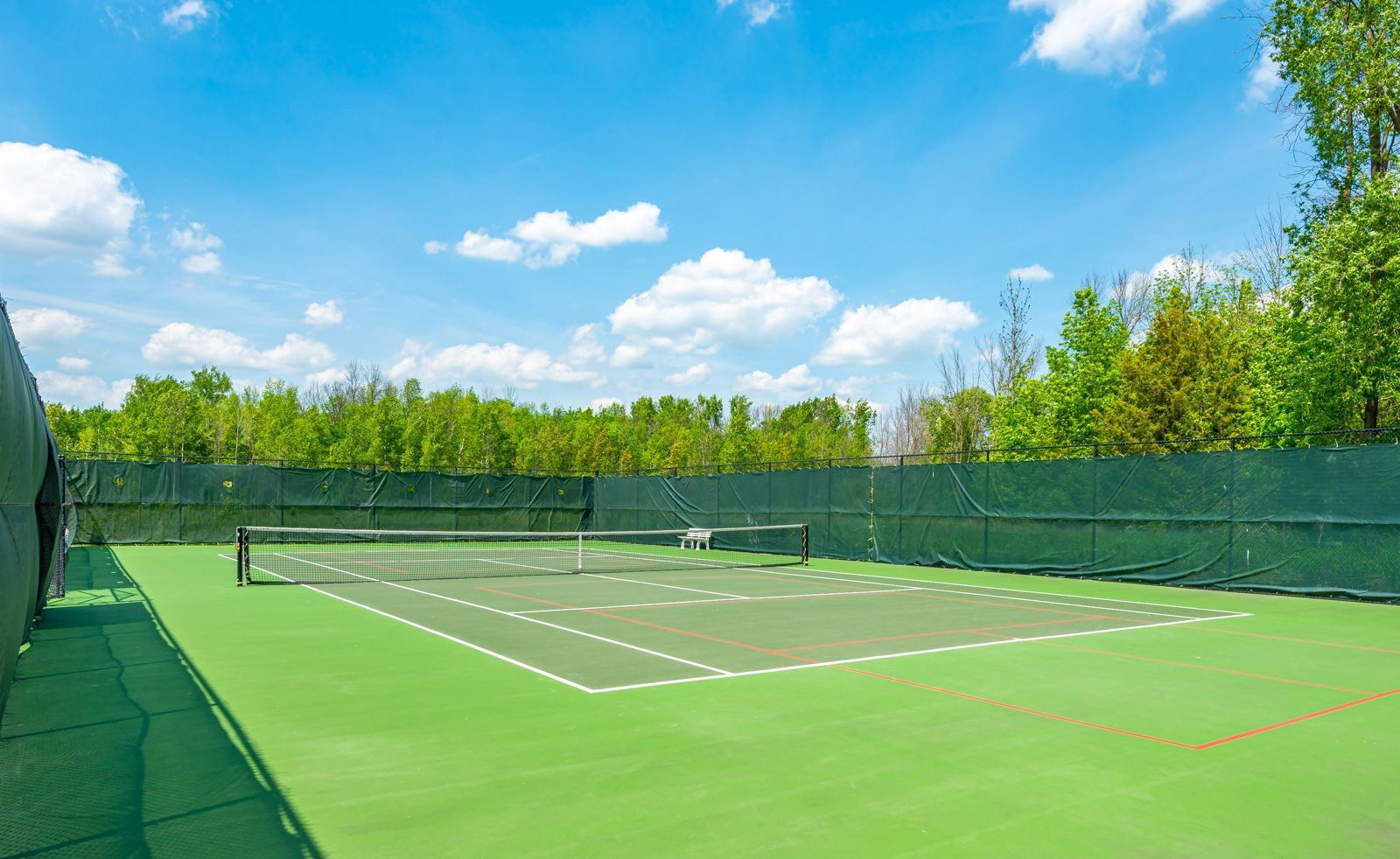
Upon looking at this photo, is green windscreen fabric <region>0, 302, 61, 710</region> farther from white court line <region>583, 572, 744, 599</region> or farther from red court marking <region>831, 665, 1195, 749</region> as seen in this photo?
white court line <region>583, 572, 744, 599</region>

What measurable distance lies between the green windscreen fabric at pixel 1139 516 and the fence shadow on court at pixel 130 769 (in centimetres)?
1580

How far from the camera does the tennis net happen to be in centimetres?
1705

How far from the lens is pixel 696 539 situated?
86.7 ft

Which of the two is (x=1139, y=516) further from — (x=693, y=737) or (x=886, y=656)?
(x=693, y=737)

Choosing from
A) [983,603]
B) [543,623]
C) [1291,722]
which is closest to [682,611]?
[543,623]

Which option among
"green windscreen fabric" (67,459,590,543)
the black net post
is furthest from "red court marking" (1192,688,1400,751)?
"green windscreen fabric" (67,459,590,543)

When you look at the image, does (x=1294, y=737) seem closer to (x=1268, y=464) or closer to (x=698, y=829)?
(x=698, y=829)

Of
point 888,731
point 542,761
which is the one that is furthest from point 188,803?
point 888,731

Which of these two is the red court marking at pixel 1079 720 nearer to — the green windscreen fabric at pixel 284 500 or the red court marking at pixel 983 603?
the red court marking at pixel 983 603

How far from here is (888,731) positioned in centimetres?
570

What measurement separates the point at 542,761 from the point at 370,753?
1.02 m

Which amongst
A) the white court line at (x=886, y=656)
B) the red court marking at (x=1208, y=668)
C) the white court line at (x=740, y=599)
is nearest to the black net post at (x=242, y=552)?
the white court line at (x=740, y=599)

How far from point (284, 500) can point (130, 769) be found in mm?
24469

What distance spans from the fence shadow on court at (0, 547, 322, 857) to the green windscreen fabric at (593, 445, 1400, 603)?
1580 cm
